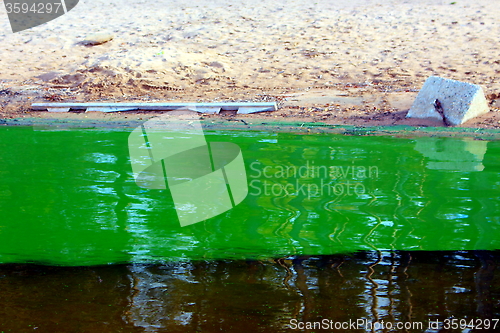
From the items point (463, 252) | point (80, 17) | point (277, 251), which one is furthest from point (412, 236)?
point (80, 17)

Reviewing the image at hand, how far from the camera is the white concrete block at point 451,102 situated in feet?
23.1

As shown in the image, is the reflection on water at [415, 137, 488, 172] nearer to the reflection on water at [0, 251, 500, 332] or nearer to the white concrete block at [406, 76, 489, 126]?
the white concrete block at [406, 76, 489, 126]

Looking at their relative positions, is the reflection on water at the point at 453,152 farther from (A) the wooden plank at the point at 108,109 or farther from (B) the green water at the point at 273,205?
(A) the wooden plank at the point at 108,109

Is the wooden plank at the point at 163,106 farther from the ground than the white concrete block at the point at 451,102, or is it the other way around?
the wooden plank at the point at 163,106

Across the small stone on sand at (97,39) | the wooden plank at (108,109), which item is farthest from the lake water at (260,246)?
the small stone on sand at (97,39)

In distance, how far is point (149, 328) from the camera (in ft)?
8.18

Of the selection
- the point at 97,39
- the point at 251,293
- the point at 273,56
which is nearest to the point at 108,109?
the point at 273,56

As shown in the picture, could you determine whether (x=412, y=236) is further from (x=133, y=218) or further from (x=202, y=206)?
(x=133, y=218)

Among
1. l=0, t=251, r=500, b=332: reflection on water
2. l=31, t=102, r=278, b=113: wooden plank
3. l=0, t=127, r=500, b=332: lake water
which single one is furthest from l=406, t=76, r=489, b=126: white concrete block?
l=0, t=251, r=500, b=332: reflection on water

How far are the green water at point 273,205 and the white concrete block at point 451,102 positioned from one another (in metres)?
0.91

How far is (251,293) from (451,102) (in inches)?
208

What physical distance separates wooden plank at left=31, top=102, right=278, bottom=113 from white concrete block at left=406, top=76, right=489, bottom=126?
2078mm

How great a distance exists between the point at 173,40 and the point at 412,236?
340 inches

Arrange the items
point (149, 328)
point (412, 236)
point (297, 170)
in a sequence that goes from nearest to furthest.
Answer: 1. point (149, 328)
2. point (412, 236)
3. point (297, 170)
